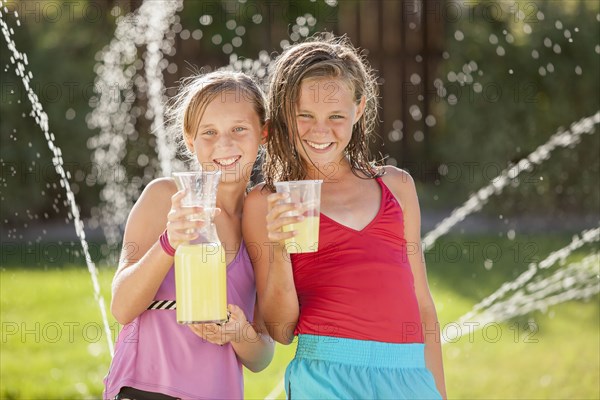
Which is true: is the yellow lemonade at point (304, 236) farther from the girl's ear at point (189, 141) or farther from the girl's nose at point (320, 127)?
the girl's ear at point (189, 141)

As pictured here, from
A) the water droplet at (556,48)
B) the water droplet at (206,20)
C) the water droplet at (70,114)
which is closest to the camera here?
the water droplet at (70,114)

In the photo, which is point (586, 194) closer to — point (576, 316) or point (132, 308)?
point (576, 316)

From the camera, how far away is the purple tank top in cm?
292

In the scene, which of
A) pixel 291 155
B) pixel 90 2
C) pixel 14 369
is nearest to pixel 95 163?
pixel 90 2

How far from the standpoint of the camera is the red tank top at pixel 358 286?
3.00m

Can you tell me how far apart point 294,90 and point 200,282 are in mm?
816

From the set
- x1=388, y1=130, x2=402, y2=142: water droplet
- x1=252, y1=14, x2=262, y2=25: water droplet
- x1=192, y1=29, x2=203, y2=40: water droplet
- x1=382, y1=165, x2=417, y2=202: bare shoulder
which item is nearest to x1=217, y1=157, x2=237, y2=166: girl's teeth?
x1=382, y1=165, x2=417, y2=202: bare shoulder

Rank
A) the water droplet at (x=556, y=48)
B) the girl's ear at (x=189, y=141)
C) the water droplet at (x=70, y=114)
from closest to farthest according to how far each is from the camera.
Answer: the girl's ear at (x=189, y=141), the water droplet at (x=70, y=114), the water droplet at (x=556, y=48)

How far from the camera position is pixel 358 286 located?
304 cm

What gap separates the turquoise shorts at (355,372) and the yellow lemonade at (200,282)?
1.26ft

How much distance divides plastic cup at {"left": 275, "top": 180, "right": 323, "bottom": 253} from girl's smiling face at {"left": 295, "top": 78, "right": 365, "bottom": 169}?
0.34m

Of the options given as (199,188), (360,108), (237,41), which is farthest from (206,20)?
(199,188)

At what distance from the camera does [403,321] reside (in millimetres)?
3072

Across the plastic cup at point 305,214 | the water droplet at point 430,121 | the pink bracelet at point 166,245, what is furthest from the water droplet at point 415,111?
the pink bracelet at point 166,245
